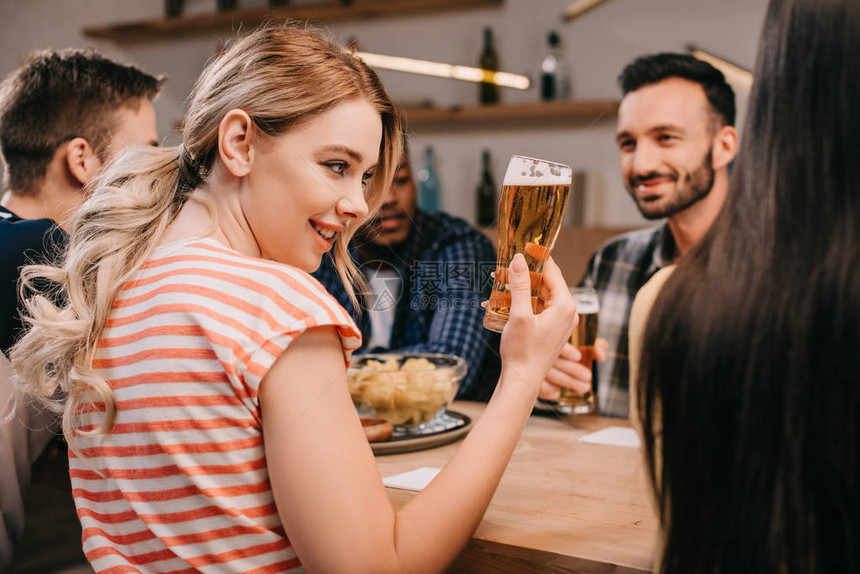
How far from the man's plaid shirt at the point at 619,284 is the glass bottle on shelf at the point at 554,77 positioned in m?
1.06

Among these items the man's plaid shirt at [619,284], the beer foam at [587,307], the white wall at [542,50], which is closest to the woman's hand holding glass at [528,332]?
the beer foam at [587,307]

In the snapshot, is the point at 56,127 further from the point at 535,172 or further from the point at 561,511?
the point at 561,511

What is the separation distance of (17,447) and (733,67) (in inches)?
104

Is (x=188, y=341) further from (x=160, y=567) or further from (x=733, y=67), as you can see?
(x=733, y=67)

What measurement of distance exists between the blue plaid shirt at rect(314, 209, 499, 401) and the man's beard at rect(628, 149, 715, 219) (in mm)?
477

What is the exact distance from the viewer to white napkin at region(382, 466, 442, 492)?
94 centimetres

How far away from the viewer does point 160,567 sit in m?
0.73

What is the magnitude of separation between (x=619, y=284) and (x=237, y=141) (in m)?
1.53

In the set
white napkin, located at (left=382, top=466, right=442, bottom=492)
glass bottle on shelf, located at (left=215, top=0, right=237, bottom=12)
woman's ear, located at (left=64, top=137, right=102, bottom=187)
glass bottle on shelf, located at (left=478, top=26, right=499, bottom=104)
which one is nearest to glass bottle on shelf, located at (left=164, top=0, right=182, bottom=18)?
glass bottle on shelf, located at (left=215, top=0, right=237, bottom=12)

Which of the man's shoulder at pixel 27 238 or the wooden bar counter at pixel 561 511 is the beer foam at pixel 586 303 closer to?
the wooden bar counter at pixel 561 511

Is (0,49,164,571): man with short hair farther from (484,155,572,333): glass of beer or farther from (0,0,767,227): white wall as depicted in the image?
(0,0,767,227): white wall

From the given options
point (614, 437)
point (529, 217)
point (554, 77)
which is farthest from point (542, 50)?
point (529, 217)

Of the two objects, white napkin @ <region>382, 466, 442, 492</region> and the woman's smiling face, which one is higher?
the woman's smiling face

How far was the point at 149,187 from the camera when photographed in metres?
0.87
